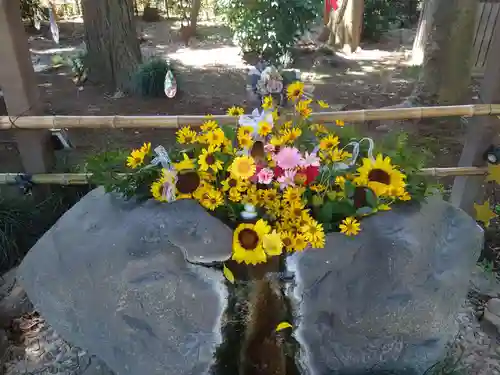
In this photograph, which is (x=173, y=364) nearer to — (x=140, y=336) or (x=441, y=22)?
(x=140, y=336)

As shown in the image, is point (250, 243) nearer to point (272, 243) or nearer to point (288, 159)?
point (272, 243)

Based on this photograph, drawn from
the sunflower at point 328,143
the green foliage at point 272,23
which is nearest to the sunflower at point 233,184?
the sunflower at point 328,143

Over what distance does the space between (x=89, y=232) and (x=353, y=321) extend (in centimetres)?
95

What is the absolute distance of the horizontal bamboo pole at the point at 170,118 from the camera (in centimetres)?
240

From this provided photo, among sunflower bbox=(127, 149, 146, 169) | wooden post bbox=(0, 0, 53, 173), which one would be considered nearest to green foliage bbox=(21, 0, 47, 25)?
wooden post bbox=(0, 0, 53, 173)

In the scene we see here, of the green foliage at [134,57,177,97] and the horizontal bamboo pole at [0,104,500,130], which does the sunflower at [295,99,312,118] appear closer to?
the horizontal bamboo pole at [0,104,500,130]

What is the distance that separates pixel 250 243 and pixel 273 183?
22 centimetres

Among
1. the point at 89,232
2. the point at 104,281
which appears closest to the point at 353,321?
the point at 104,281

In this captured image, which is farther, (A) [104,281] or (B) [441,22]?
(B) [441,22]

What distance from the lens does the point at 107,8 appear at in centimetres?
557

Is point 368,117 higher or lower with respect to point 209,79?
higher

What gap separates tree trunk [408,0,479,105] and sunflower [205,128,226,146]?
3.62 metres

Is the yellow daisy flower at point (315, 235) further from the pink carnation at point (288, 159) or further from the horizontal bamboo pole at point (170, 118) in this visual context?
the horizontal bamboo pole at point (170, 118)

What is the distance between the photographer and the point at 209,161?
156 cm
